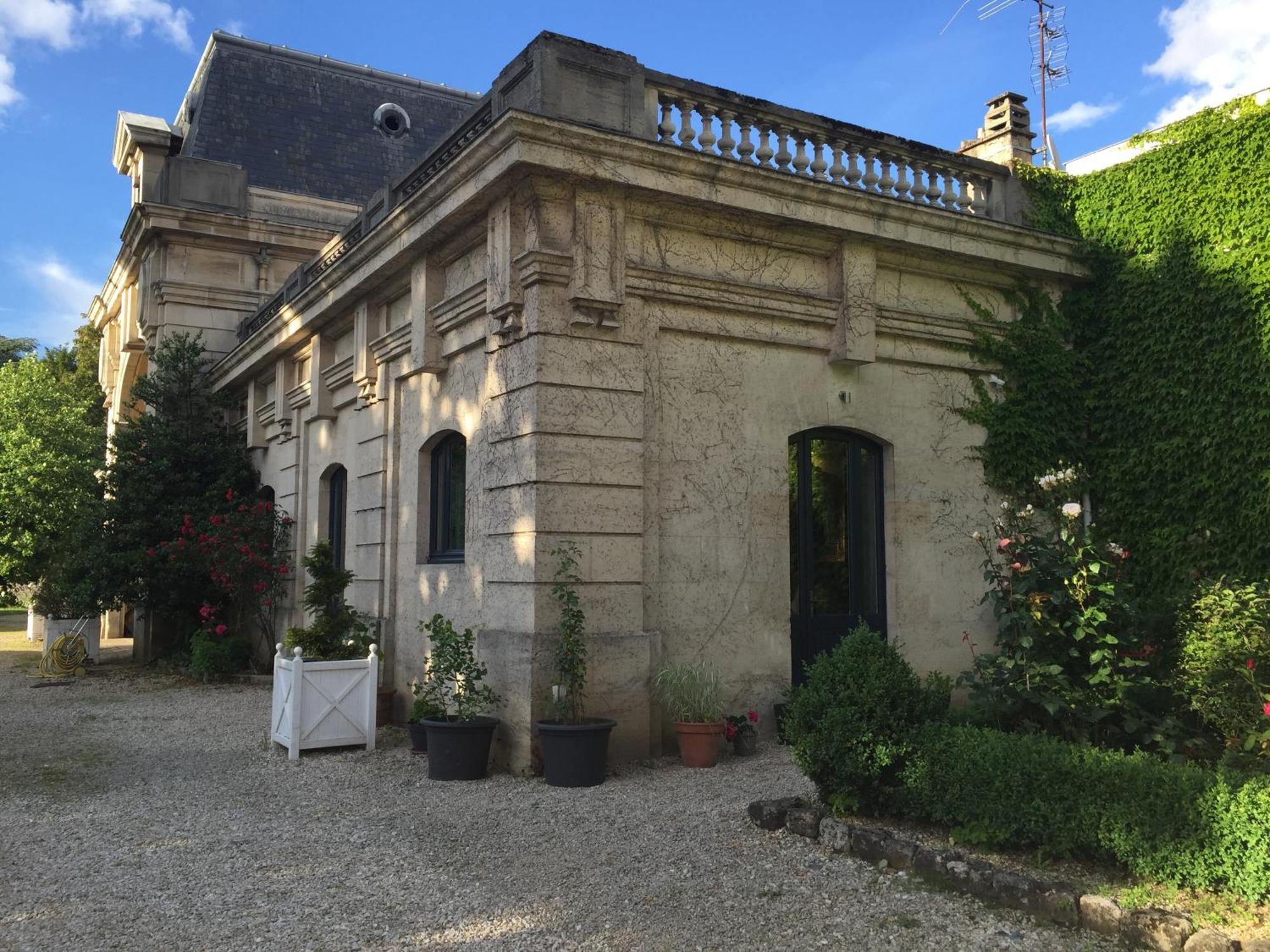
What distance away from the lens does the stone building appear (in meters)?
7.77

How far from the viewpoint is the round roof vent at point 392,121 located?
21703 mm

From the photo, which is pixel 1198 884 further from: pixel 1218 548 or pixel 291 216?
pixel 291 216

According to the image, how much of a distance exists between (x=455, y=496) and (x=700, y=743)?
3513 mm

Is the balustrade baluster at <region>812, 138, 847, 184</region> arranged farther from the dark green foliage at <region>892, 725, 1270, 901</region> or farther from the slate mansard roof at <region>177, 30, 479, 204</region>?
the slate mansard roof at <region>177, 30, 479, 204</region>

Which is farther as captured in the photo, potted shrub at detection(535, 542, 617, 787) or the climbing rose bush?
potted shrub at detection(535, 542, 617, 787)

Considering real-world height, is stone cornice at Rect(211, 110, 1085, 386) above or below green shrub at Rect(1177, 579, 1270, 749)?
above

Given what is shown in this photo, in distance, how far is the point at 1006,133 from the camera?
11172 millimetres

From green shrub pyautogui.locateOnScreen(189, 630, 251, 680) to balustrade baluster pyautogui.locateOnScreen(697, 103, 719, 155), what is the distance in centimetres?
957

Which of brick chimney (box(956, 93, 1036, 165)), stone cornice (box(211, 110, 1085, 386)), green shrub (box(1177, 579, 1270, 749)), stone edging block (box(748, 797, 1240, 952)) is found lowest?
stone edging block (box(748, 797, 1240, 952))

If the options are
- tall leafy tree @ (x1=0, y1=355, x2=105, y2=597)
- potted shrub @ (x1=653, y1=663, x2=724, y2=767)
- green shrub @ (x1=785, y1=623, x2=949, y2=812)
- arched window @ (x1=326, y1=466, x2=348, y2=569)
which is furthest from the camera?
tall leafy tree @ (x1=0, y1=355, x2=105, y2=597)

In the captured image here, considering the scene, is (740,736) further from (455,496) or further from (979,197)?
(979,197)

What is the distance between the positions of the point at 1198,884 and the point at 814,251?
6.17 meters

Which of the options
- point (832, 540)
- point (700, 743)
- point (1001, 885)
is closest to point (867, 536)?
point (832, 540)

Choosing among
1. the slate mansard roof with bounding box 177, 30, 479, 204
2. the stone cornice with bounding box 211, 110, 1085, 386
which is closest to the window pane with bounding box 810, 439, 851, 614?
the stone cornice with bounding box 211, 110, 1085, 386
